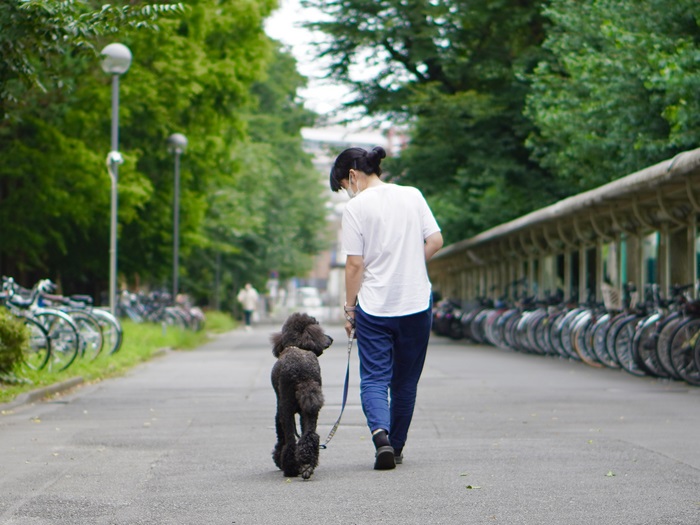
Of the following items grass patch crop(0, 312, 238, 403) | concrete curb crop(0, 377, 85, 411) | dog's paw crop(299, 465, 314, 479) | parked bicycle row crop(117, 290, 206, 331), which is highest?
parked bicycle row crop(117, 290, 206, 331)

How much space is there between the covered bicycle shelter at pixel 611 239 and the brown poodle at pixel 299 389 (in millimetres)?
8725

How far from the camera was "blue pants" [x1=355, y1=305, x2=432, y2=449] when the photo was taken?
24.8 ft

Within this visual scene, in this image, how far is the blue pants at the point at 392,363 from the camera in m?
7.56

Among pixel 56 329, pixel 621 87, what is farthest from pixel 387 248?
pixel 621 87

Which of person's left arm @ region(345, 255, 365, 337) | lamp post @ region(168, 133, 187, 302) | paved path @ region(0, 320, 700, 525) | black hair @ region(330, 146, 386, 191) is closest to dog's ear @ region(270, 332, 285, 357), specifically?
person's left arm @ region(345, 255, 365, 337)

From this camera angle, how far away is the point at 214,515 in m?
6.09

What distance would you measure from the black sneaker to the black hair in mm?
1520

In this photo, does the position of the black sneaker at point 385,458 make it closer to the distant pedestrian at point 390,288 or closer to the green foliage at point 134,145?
the distant pedestrian at point 390,288

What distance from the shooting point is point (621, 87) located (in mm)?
20078

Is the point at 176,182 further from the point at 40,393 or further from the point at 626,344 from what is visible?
the point at 40,393

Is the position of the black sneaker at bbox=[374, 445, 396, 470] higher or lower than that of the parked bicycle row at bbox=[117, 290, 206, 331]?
lower

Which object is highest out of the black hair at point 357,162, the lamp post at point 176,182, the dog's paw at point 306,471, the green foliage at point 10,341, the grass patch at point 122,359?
the lamp post at point 176,182

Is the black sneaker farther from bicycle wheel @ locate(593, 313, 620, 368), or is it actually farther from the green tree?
the green tree

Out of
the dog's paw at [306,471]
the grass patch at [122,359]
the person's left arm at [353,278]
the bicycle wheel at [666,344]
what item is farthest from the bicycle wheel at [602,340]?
the dog's paw at [306,471]
